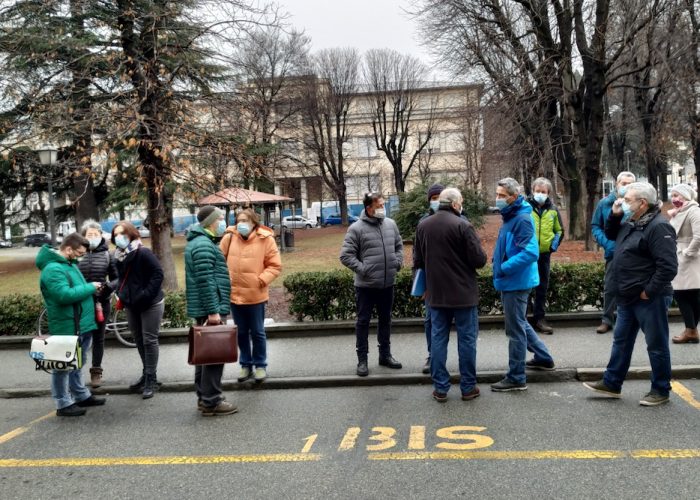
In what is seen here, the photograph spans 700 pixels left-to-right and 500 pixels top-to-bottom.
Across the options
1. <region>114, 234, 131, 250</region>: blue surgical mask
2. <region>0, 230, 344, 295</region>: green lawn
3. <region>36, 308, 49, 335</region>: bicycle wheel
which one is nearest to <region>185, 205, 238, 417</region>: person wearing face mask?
<region>114, 234, 131, 250</region>: blue surgical mask

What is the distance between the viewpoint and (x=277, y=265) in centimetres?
642

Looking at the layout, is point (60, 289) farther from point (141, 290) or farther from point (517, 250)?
point (517, 250)

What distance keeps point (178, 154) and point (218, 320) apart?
6718 mm

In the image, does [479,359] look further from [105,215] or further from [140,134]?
[105,215]

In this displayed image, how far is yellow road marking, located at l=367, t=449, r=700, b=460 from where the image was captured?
412cm

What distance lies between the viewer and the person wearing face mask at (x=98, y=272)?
6688 mm

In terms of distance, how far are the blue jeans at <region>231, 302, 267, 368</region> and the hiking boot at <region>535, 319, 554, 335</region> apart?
3662 millimetres

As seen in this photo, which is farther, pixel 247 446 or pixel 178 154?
pixel 178 154

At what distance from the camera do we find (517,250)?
221 inches

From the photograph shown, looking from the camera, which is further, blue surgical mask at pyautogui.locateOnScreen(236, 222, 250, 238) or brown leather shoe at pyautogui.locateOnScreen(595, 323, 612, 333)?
brown leather shoe at pyautogui.locateOnScreen(595, 323, 612, 333)

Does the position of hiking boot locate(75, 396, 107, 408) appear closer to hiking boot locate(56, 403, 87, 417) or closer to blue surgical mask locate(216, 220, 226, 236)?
hiking boot locate(56, 403, 87, 417)

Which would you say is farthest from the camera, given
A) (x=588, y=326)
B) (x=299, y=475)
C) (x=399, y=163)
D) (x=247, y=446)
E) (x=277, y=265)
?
(x=399, y=163)

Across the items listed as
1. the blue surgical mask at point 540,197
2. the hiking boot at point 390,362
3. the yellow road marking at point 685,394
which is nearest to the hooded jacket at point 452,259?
the hiking boot at point 390,362

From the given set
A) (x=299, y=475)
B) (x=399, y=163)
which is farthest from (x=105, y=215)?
(x=299, y=475)
